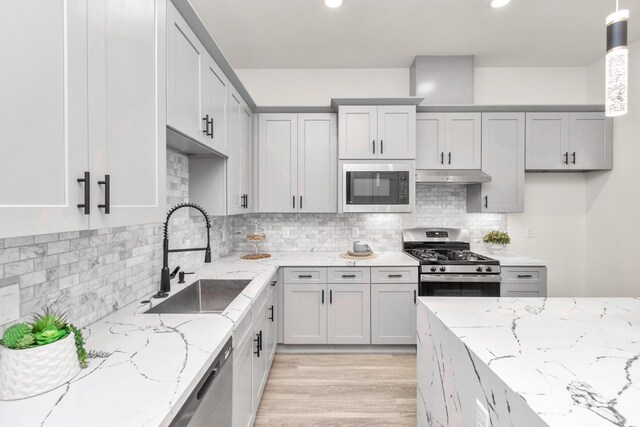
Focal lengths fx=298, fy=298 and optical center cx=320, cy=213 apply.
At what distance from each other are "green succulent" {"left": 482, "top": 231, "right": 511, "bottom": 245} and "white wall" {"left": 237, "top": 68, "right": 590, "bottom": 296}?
12.6 inches

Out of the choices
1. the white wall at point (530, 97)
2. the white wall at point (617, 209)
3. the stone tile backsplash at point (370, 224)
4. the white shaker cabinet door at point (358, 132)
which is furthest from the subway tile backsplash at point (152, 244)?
the white wall at point (617, 209)

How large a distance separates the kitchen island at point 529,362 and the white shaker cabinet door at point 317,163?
173 cm

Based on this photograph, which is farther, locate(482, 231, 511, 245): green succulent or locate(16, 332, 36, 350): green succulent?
locate(482, 231, 511, 245): green succulent

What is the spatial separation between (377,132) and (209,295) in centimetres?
215

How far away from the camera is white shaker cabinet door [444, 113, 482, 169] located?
311 cm

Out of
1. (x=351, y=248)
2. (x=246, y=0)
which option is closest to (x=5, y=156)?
(x=246, y=0)

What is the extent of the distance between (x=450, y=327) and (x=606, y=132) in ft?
10.8

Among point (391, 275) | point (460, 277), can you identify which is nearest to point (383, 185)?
point (391, 275)

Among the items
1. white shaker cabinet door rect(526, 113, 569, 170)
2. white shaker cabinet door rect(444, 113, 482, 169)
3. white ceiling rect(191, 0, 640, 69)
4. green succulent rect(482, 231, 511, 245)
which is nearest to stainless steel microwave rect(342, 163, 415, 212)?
white shaker cabinet door rect(444, 113, 482, 169)

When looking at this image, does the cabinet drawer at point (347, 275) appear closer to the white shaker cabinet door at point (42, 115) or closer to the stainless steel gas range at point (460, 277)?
the stainless steel gas range at point (460, 277)

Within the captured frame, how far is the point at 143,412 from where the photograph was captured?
74 cm

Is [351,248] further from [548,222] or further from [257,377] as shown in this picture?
[548,222]

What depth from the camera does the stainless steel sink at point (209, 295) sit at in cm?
191

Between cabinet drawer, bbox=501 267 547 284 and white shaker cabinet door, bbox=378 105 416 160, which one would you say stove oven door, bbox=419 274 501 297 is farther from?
white shaker cabinet door, bbox=378 105 416 160
